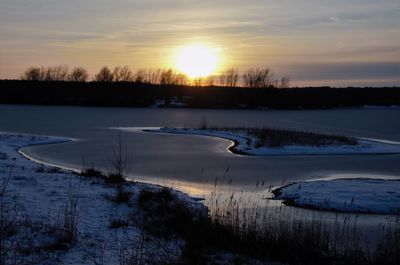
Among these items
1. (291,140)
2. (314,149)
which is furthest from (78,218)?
(291,140)

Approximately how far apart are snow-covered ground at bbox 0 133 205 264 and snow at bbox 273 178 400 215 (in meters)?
3.21

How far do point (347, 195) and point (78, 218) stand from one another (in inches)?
326

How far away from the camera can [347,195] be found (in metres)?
14.2

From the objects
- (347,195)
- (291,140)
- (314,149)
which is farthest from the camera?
(291,140)

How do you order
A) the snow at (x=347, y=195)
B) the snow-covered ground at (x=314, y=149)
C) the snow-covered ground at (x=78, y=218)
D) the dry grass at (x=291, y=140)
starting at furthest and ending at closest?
the dry grass at (x=291, y=140), the snow-covered ground at (x=314, y=149), the snow at (x=347, y=195), the snow-covered ground at (x=78, y=218)

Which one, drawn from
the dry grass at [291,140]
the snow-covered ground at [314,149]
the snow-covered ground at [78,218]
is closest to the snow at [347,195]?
the snow-covered ground at [78,218]

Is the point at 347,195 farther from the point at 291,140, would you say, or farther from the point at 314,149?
the point at 291,140

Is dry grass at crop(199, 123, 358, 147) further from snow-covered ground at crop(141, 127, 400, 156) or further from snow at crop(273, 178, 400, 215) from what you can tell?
snow at crop(273, 178, 400, 215)

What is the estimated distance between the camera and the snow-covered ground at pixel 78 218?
6898 millimetres

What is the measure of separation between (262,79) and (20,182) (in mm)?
128125

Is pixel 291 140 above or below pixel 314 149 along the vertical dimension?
above

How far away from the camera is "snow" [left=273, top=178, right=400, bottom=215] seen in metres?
13.0

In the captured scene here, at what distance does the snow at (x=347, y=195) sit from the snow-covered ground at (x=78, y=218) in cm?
321

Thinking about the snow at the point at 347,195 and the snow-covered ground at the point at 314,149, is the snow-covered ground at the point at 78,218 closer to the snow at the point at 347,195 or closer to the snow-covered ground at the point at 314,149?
the snow at the point at 347,195
